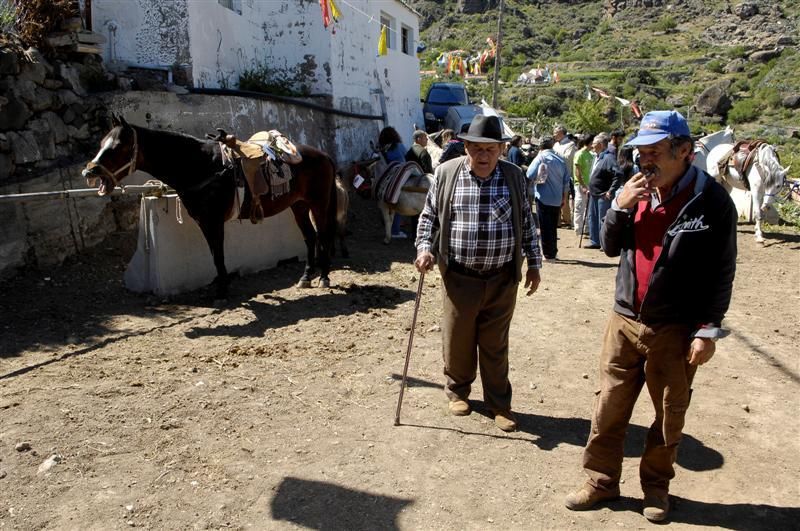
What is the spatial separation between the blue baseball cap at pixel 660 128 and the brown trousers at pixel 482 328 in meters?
1.42

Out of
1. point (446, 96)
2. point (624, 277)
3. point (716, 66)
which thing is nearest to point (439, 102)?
point (446, 96)

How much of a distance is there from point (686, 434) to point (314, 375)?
9.11 feet

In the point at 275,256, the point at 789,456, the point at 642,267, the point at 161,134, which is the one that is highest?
the point at 161,134

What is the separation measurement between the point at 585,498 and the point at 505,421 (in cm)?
96

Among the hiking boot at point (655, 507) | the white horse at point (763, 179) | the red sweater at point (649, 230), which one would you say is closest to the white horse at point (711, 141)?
the white horse at point (763, 179)

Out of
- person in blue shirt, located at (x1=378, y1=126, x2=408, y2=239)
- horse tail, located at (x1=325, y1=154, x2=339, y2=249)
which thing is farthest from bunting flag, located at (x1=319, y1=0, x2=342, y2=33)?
horse tail, located at (x1=325, y1=154, x2=339, y2=249)

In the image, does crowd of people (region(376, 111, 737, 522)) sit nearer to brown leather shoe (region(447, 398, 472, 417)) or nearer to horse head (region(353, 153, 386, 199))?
brown leather shoe (region(447, 398, 472, 417))

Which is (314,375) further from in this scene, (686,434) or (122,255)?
(122,255)

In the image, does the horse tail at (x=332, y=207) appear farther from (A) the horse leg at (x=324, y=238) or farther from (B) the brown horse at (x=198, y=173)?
(B) the brown horse at (x=198, y=173)

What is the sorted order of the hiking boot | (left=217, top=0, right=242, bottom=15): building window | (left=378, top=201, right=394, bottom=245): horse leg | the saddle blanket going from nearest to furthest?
the hiking boot, the saddle blanket, (left=378, top=201, right=394, bottom=245): horse leg, (left=217, top=0, right=242, bottom=15): building window

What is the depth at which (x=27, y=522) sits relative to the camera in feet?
10.4

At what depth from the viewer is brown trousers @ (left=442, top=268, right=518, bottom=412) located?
4.14 m

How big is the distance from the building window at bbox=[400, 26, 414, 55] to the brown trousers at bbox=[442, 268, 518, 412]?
683 inches

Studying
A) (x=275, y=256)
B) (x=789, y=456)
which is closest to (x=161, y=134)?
(x=275, y=256)
